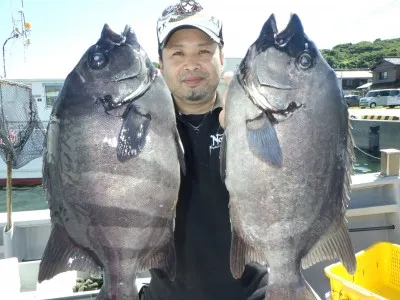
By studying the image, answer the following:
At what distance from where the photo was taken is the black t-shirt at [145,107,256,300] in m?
2.36

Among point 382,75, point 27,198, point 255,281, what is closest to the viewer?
point 255,281

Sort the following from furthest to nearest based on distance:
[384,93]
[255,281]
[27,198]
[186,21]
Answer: [384,93] < [27,198] < [255,281] < [186,21]

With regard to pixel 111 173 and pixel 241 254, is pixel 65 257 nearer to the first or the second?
pixel 111 173

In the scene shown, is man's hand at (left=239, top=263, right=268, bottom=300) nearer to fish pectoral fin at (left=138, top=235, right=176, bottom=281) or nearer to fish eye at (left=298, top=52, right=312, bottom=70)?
fish pectoral fin at (left=138, top=235, right=176, bottom=281)

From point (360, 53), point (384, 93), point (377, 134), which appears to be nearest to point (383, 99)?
→ point (384, 93)

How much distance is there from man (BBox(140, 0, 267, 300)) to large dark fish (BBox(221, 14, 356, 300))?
47 centimetres

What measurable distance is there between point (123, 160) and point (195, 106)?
2.90 feet

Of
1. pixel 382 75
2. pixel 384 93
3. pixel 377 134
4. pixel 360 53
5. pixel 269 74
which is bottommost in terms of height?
pixel 377 134

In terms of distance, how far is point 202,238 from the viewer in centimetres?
237

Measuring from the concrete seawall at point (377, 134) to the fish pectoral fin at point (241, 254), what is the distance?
787 inches

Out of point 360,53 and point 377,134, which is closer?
point 377,134

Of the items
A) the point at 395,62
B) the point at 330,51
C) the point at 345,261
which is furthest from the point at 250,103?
the point at 330,51

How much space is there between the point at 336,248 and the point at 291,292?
0.35 metres

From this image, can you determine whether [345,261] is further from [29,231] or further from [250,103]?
[29,231]
